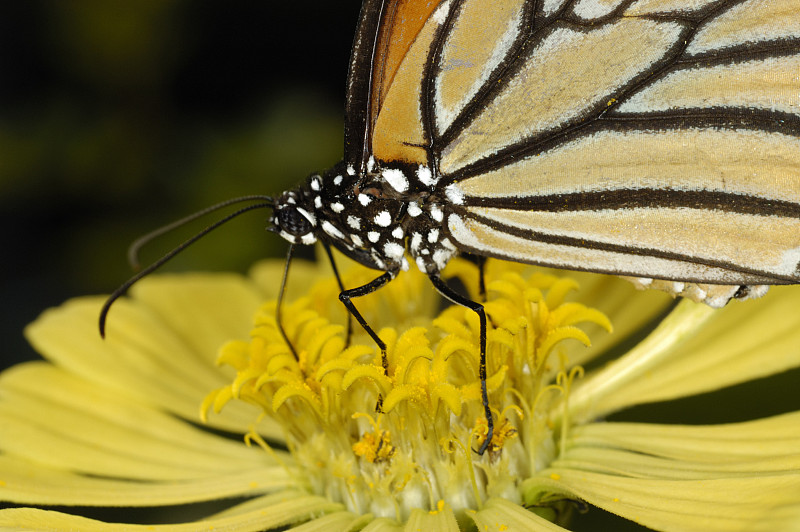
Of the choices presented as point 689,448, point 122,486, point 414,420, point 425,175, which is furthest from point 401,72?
point 122,486

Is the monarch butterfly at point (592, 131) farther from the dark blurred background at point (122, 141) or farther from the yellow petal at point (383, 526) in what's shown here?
the dark blurred background at point (122, 141)

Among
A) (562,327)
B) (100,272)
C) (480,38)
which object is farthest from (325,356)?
(100,272)

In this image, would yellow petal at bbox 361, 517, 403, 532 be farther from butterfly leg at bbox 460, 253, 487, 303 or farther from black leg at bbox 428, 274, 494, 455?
butterfly leg at bbox 460, 253, 487, 303

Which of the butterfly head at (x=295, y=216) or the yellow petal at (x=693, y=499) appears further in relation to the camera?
the butterfly head at (x=295, y=216)

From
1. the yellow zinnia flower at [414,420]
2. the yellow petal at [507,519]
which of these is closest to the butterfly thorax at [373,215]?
the yellow zinnia flower at [414,420]

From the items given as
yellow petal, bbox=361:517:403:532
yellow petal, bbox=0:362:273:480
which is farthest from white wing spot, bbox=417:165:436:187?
yellow petal, bbox=0:362:273:480

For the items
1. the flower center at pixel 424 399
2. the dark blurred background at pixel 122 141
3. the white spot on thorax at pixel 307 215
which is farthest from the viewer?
the dark blurred background at pixel 122 141

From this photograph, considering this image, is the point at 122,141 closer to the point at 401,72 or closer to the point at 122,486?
the point at 122,486

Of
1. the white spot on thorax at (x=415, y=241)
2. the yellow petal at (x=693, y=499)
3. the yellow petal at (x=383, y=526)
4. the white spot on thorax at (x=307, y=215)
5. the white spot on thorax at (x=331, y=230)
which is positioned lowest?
the yellow petal at (x=693, y=499)
